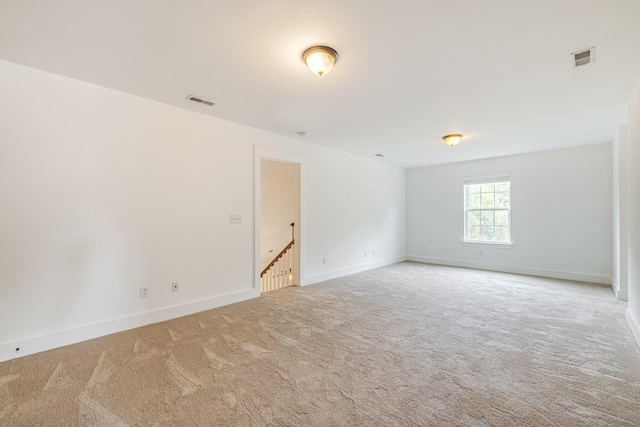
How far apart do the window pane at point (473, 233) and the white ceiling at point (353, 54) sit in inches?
124

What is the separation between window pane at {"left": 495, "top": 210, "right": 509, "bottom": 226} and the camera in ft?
20.0

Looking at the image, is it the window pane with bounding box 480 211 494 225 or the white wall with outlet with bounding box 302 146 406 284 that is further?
the window pane with bounding box 480 211 494 225

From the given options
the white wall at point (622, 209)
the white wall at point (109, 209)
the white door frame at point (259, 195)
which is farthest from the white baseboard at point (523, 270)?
the white wall at point (109, 209)

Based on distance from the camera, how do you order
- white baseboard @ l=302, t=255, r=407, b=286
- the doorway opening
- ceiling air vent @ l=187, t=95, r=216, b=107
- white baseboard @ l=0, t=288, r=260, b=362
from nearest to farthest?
white baseboard @ l=0, t=288, r=260, b=362
ceiling air vent @ l=187, t=95, r=216, b=107
white baseboard @ l=302, t=255, r=407, b=286
the doorway opening

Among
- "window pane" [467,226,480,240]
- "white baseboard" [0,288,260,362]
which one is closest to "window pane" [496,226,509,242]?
"window pane" [467,226,480,240]

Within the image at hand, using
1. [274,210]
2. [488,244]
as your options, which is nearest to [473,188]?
[488,244]

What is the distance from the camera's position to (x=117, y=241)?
2955 millimetres

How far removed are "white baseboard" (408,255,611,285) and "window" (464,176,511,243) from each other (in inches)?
21.7

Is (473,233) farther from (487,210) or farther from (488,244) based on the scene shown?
(487,210)

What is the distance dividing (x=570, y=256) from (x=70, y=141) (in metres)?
7.72

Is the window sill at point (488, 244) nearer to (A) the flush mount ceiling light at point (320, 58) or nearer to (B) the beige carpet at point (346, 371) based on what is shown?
(B) the beige carpet at point (346, 371)

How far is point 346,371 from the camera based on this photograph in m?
2.18

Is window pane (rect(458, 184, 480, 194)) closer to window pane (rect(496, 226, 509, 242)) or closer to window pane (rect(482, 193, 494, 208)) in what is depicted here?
window pane (rect(482, 193, 494, 208))

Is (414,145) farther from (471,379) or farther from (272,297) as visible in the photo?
(471,379)
